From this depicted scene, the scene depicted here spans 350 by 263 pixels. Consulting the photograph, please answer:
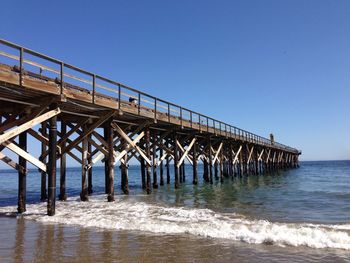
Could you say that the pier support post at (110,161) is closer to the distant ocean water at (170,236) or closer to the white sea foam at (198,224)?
the white sea foam at (198,224)

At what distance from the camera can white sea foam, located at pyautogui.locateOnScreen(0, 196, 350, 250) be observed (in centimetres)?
703

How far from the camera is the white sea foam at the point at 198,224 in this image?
703 cm

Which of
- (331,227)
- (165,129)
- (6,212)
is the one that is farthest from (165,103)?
(331,227)

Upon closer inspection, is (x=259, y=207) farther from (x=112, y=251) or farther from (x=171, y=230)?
(x=112, y=251)

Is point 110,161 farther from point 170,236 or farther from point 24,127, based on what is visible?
point 170,236

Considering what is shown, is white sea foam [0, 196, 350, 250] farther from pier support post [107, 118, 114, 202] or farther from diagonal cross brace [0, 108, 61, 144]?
diagonal cross brace [0, 108, 61, 144]

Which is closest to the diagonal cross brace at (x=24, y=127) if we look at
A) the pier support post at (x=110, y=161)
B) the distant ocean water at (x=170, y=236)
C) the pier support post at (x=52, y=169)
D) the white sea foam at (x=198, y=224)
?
the pier support post at (x=52, y=169)

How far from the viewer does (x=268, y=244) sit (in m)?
6.78

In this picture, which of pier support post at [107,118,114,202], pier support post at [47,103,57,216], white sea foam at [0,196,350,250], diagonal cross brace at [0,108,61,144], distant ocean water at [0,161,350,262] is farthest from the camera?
pier support post at [107,118,114,202]

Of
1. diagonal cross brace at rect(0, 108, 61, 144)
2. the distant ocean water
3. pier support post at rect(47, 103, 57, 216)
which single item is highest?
diagonal cross brace at rect(0, 108, 61, 144)

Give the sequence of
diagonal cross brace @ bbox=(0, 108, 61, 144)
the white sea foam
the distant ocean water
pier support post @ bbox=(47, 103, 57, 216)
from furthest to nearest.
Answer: pier support post @ bbox=(47, 103, 57, 216)
diagonal cross brace @ bbox=(0, 108, 61, 144)
the white sea foam
the distant ocean water

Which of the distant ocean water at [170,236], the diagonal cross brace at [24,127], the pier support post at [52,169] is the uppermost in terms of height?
the diagonal cross brace at [24,127]

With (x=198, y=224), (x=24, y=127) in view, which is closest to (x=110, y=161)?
(x=24, y=127)

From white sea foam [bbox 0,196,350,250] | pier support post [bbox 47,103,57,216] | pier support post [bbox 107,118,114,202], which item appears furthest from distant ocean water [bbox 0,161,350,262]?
pier support post [bbox 107,118,114,202]
